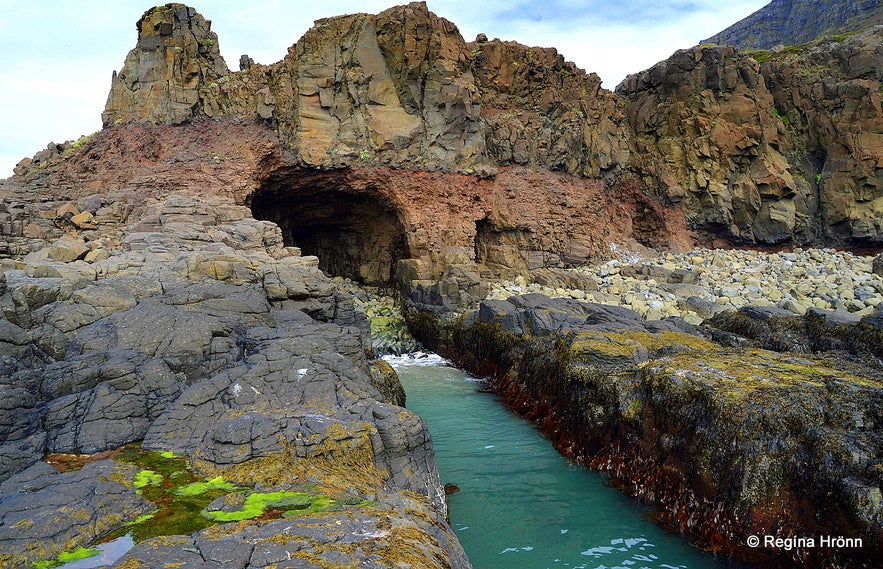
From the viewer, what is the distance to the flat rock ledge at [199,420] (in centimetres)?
450

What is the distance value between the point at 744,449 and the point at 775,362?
3159 mm

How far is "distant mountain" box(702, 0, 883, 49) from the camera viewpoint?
65125 millimetres

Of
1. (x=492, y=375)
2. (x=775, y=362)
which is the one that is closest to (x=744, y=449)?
(x=775, y=362)

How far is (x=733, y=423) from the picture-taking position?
26.3ft

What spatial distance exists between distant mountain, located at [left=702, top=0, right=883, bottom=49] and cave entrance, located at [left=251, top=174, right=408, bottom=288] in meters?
57.4

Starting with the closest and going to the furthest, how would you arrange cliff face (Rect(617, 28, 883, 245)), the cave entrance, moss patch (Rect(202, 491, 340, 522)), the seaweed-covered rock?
the seaweed-covered rock, moss patch (Rect(202, 491, 340, 522)), the cave entrance, cliff face (Rect(617, 28, 883, 245))

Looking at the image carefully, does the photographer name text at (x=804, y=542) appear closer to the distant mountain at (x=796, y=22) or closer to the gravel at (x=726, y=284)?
the gravel at (x=726, y=284)

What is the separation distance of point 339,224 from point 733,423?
90.3 ft

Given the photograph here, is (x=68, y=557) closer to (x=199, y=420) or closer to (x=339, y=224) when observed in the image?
(x=199, y=420)

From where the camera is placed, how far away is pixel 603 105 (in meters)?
33.8

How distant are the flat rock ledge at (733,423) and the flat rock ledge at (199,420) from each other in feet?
13.0

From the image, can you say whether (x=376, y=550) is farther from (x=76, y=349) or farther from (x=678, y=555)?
(x=76, y=349)

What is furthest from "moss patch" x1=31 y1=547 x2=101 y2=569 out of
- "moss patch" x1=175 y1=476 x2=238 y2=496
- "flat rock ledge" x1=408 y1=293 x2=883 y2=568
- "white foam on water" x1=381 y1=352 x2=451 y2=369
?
"white foam on water" x1=381 y1=352 x2=451 y2=369

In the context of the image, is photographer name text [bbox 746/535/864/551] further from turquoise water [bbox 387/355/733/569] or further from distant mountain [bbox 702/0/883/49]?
distant mountain [bbox 702/0/883/49]
